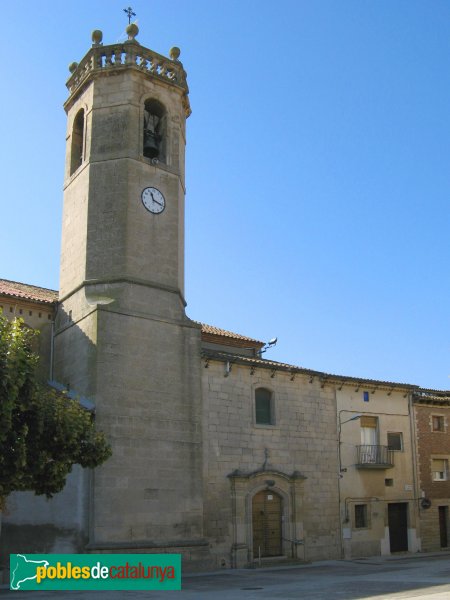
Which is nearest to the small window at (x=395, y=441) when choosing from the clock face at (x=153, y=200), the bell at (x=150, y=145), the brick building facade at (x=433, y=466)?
the brick building facade at (x=433, y=466)

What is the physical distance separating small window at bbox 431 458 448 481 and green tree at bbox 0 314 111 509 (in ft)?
61.2

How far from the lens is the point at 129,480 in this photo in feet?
63.7

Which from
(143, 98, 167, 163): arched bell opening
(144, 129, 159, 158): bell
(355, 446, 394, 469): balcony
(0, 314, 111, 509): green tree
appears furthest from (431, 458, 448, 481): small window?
(0, 314, 111, 509): green tree

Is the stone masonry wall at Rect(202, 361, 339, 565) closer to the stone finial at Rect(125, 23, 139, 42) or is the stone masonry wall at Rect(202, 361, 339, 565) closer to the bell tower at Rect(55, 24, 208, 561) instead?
the bell tower at Rect(55, 24, 208, 561)

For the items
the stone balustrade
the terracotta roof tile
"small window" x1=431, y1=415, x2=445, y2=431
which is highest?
the stone balustrade

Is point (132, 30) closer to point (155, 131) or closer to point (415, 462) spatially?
point (155, 131)

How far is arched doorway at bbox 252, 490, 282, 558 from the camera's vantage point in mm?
23219

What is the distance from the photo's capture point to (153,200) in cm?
2247

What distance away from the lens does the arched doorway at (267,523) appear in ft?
76.2

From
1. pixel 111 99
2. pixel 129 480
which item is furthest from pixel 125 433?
pixel 111 99

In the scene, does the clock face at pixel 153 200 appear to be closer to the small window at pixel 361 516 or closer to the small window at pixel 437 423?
the small window at pixel 361 516

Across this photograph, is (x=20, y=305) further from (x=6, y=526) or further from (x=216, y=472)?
(x=216, y=472)

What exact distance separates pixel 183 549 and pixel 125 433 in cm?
375

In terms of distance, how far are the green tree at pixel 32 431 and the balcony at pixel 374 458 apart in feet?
47.2
